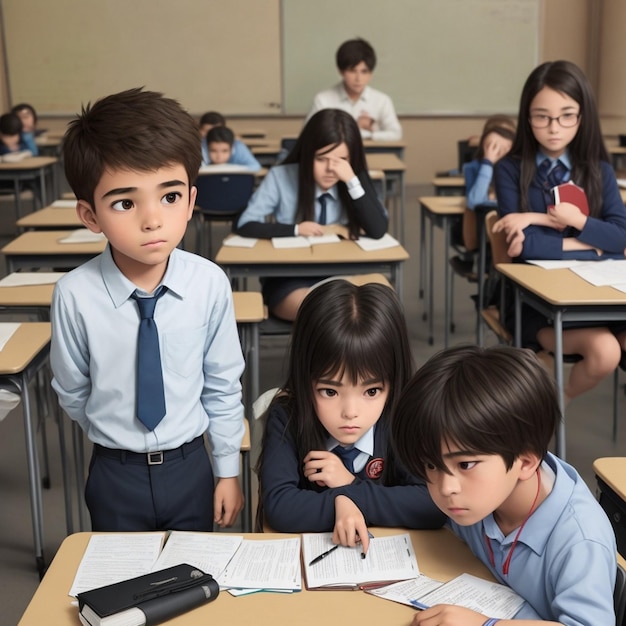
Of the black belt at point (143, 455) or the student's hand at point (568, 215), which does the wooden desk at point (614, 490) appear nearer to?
the black belt at point (143, 455)

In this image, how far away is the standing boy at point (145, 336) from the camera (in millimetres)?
1412

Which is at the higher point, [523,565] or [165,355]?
[165,355]

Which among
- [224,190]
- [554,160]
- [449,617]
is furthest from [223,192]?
[449,617]

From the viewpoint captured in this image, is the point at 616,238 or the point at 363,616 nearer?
the point at 363,616

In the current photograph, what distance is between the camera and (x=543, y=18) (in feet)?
29.5

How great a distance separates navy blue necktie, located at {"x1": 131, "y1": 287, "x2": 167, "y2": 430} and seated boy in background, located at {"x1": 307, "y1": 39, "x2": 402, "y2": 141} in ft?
16.1

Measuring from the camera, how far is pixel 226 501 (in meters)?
1.66

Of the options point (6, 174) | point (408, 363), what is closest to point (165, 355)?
point (408, 363)

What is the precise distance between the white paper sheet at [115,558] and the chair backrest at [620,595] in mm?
638

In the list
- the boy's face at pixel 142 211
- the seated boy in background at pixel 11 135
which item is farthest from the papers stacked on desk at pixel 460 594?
the seated boy in background at pixel 11 135

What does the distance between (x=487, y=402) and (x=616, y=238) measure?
2.03 m

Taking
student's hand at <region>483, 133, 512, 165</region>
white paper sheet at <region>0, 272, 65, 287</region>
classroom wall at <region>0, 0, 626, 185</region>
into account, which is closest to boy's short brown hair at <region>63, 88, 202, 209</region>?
white paper sheet at <region>0, 272, 65, 287</region>

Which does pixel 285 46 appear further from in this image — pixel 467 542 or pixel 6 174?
pixel 467 542

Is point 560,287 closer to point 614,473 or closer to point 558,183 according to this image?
point 558,183
